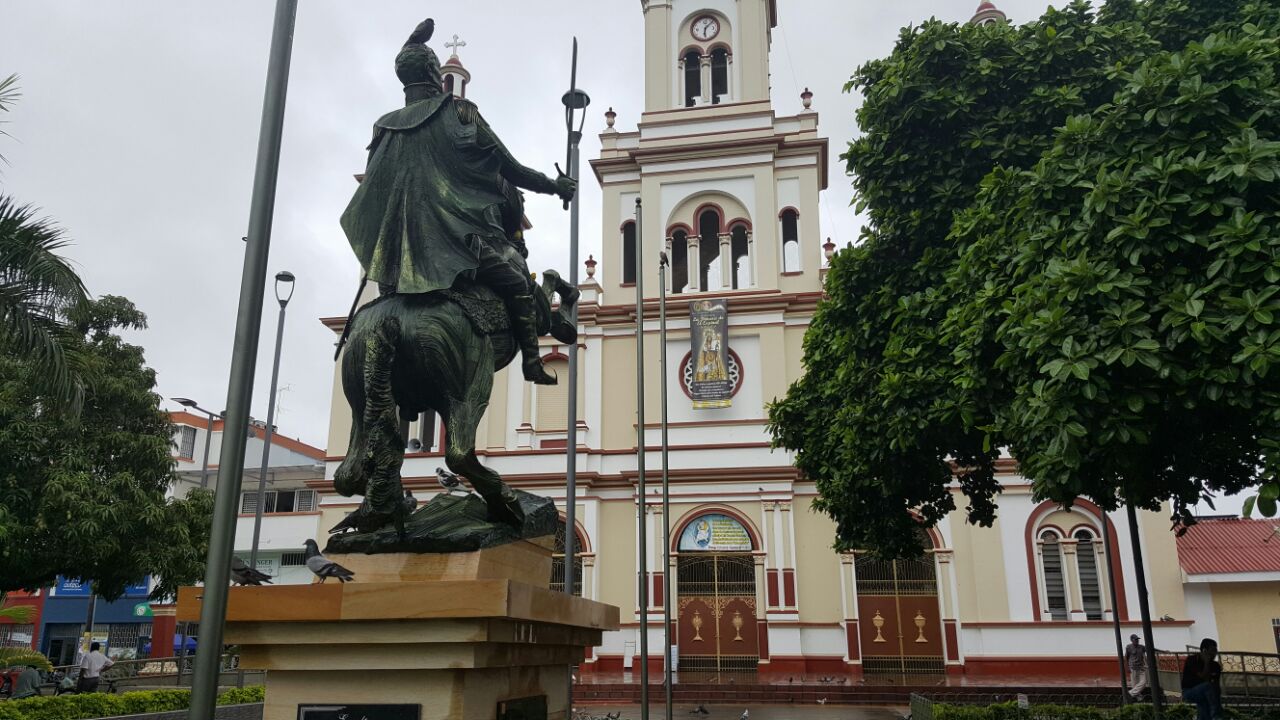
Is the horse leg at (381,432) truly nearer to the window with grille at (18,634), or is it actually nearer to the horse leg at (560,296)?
the horse leg at (560,296)

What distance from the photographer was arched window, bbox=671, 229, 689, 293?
83.9ft

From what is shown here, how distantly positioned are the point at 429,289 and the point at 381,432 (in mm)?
736

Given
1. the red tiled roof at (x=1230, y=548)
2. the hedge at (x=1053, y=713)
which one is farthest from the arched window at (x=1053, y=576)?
the hedge at (x=1053, y=713)

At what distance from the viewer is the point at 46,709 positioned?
1148 cm

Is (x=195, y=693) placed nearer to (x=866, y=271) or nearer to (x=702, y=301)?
(x=866, y=271)

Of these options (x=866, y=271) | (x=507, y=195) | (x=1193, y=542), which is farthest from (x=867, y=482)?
(x=1193, y=542)

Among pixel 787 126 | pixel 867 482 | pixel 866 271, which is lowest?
pixel 867 482

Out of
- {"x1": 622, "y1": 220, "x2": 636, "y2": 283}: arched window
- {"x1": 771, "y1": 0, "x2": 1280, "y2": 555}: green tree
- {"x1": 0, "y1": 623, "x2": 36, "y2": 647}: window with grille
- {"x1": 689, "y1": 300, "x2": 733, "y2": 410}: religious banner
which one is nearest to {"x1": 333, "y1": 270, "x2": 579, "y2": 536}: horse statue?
{"x1": 771, "y1": 0, "x2": 1280, "y2": 555}: green tree

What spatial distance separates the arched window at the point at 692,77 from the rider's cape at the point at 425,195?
23.0 metres

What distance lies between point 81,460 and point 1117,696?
18492 millimetres

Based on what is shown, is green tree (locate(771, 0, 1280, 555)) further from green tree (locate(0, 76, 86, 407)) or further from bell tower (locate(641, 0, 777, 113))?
bell tower (locate(641, 0, 777, 113))

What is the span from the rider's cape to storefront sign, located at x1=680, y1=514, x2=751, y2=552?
18536mm

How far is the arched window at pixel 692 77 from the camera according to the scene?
89.0 feet

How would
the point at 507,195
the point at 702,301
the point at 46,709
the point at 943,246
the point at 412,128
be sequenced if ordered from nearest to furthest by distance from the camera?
the point at 412,128 < the point at 507,195 < the point at 943,246 < the point at 46,709 < the point at 702,301
